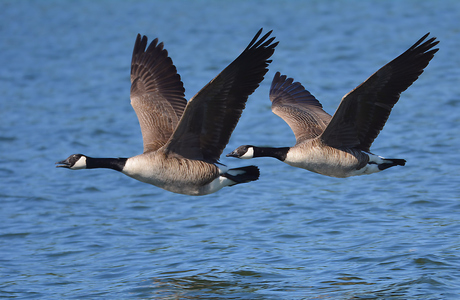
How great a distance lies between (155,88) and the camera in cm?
1152

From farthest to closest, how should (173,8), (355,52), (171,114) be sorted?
(173,8) < (355,52) < (171,114)

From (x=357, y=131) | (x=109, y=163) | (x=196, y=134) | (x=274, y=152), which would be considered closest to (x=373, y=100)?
(x=357, y=131)

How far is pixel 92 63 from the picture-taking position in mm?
26625

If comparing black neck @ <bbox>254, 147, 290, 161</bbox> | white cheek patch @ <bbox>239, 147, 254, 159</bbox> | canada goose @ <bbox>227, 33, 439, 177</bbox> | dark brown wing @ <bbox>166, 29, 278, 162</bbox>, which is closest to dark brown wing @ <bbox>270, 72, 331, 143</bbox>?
canada goose @ <bbox>227, 33, 439, 177</bbox>

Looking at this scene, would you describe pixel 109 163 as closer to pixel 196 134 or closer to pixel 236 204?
pixel 196 134

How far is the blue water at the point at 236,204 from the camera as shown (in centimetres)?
1021

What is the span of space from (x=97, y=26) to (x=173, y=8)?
12.4 feet

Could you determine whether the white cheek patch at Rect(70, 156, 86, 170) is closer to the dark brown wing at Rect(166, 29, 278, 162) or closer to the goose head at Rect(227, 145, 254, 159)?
the dark brown wing at Rect(166, 29, 278, 162)

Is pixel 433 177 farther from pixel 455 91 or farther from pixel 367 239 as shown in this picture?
pixel 455 91

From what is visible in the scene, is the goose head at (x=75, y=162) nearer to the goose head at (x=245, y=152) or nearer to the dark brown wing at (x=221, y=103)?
the dark brown wing at (x=221, y=103)

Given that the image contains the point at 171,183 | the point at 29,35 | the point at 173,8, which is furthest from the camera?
the point at 173,8

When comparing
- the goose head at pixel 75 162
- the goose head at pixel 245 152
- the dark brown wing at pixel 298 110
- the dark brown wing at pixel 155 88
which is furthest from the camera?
the dark brown wing at pixel 298 110

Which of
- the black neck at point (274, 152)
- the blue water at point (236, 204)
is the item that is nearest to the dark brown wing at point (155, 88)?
the black neck at point (274, 152)

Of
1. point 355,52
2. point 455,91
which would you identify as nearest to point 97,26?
point 355,52
